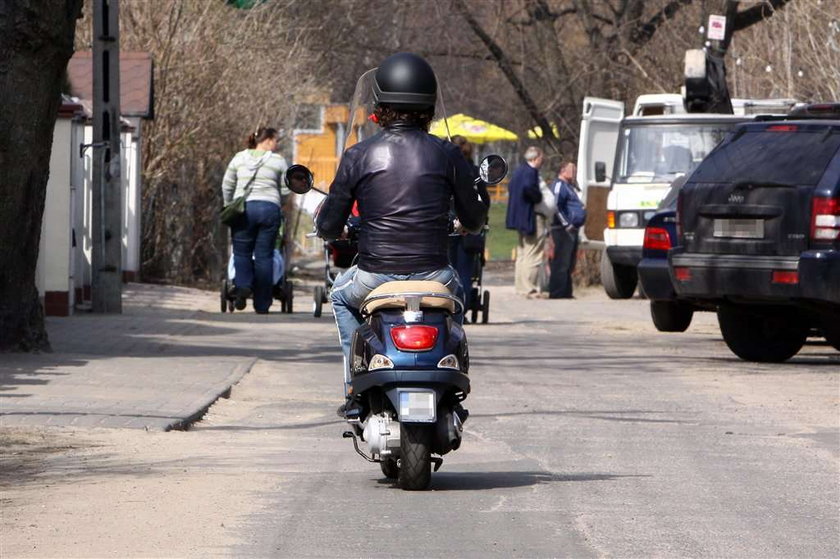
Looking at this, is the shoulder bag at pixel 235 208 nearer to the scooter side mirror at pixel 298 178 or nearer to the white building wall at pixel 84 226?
the white building wall at pixel 84 226

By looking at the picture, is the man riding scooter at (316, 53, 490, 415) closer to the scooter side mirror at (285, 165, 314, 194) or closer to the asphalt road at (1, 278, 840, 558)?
the scooter side mirror at (285, 165, 314, 194)

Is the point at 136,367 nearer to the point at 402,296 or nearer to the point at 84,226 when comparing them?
the point at 402,296

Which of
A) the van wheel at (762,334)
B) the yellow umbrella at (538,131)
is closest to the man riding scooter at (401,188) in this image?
the van wheel at (762,334)

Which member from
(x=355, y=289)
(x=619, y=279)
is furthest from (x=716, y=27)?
(x=355, y=289)

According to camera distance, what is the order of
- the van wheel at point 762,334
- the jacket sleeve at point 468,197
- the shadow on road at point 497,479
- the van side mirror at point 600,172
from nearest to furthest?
the jacket sleeve at point 468,197 < the shadow on road at point 497,479 < the van wheel at point 762,334 < the van side mirror at point 600,172

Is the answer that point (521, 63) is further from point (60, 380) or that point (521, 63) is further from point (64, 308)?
point (60, 380)

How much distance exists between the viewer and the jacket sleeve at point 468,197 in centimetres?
802

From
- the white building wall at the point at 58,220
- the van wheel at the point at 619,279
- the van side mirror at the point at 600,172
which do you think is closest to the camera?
the white building wall at the point at 58,220

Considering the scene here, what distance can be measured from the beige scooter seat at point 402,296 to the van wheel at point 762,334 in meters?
7.18

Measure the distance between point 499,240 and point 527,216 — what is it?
25089mm

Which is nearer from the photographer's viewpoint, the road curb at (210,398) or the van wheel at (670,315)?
the road curb at (210,398)

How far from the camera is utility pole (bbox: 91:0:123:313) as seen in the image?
18703mm

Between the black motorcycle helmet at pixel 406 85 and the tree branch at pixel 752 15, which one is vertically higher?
the tree branch at pixel 752 15

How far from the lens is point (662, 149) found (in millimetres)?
22672
